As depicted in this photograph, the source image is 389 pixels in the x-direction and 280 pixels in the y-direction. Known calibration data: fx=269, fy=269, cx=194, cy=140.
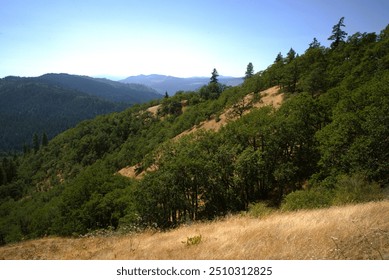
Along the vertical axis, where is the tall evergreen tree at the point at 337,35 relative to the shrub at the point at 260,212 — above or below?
above

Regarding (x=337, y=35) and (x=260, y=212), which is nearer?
(x=260, y=212)

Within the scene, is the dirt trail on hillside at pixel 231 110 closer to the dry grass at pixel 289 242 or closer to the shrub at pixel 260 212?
the shrub at pixel 260 212

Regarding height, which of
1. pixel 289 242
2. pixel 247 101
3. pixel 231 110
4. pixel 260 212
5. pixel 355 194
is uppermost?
pixel 247 101

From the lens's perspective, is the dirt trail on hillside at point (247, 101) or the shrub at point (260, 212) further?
the dirt trail on hillside at point (247, 101)

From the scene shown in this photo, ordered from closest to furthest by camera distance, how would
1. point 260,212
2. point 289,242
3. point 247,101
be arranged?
point 289,242, point 260,212, point 247,101

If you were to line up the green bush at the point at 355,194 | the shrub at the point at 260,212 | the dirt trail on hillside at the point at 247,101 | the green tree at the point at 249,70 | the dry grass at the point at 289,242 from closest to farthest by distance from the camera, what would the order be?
the dry grass at the point at 289,242, the shrub at the point at 260,212, the green bush at the point at 355,194, the dirt trail on hillside at the point at 247,101, the green tree at the point at 249,70

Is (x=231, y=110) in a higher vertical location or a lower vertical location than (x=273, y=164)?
higher

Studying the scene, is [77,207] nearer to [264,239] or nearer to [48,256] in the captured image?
[48,256]

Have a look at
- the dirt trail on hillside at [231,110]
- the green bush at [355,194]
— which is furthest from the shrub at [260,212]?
the dirt trail on hillside at [231,110]

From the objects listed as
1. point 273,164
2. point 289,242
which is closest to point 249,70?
point 273,164

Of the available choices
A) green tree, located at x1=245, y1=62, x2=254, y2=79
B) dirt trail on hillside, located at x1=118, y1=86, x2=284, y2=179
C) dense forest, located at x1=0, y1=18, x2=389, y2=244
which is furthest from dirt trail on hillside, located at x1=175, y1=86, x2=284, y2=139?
green tree, located at x1=245, y1=62, x2=254, y2=79

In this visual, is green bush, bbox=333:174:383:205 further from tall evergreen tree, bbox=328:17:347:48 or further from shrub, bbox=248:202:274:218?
tall evergreen tree, bbox=328:17:347:48

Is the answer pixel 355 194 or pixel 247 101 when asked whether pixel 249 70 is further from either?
pixel 355 194

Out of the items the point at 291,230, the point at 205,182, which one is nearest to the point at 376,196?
the point at 291,230
